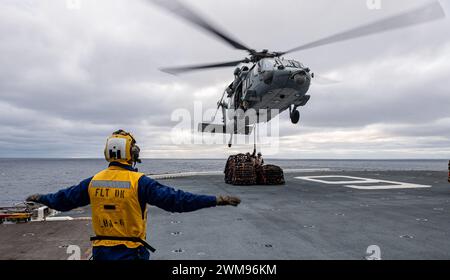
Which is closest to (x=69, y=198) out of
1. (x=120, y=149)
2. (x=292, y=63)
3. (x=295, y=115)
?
(x=120, y=149)

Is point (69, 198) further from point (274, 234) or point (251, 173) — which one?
point (251, 173)

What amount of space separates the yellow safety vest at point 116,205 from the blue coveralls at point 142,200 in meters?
0.07

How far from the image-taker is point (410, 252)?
6.32 meters

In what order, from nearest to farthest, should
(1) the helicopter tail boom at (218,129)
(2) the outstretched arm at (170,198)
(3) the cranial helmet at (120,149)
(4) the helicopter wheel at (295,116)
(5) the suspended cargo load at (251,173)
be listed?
1. (2) the outstretched arm at (170,198)
2. (3) the cranial helmet at (120,149)
3. (4) the helicopter wheel at (295,116)
4. (5) the suspended cargo load at (251,173)
5. (1) the helicopter tail boom at (218,129)

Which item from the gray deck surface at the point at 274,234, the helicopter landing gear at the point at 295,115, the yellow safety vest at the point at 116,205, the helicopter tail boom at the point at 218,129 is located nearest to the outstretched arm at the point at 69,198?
the yellow safety vest at the point at 116,205

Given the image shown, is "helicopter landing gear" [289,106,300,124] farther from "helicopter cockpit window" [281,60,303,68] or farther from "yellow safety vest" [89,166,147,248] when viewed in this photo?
"yellow safety vest" [89,166,147,248]

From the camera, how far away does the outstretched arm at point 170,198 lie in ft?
10.9

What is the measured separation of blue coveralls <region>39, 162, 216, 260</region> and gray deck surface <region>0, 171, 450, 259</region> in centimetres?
274

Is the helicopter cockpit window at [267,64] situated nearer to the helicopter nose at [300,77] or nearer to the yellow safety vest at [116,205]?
the helicopter nose at [300,77]

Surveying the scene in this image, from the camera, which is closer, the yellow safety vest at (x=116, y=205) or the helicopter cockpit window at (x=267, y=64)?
the yellow safety vest at (x=116, y=205)

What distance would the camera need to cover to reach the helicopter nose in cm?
1580

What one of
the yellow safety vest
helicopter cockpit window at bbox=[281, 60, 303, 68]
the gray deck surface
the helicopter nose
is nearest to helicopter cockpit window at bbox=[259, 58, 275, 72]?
helicopter cockpit window at bbox=[281, 60, 303, 68]

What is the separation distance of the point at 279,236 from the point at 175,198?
197 inches
